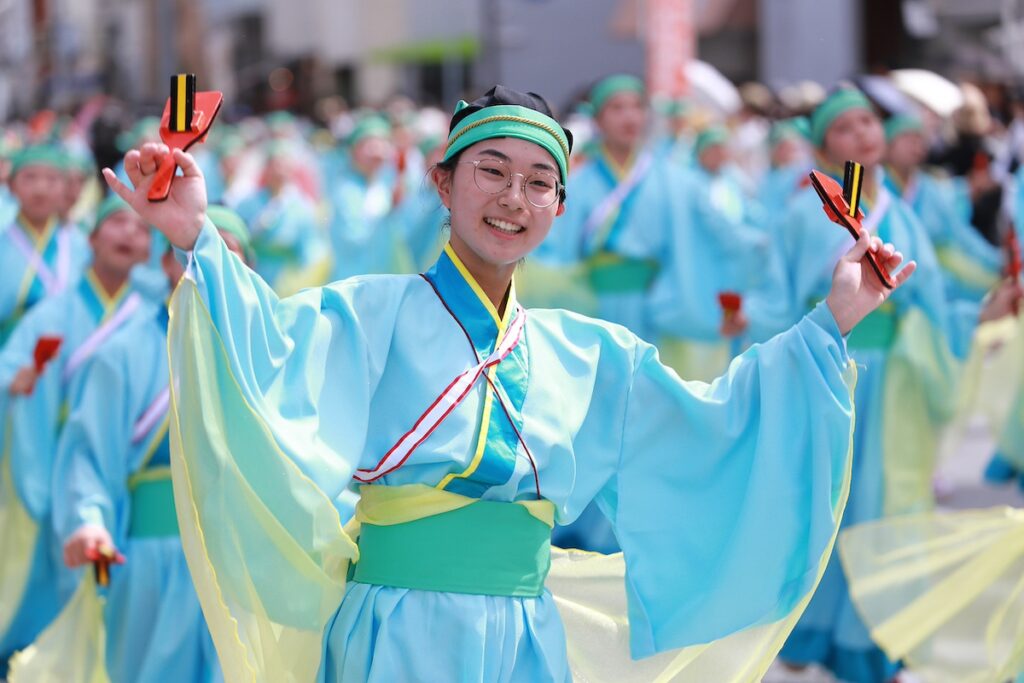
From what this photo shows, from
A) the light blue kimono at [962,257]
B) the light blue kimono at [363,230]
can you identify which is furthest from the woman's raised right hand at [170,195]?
the light blue kimono at [363,230]

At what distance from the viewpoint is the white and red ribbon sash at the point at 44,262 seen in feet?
19.0

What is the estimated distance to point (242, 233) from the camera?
4.11 m

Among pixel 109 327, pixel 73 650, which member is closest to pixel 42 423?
pixel 109 327

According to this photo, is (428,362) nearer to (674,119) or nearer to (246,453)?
(246,453)

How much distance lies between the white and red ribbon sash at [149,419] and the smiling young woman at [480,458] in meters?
1.17

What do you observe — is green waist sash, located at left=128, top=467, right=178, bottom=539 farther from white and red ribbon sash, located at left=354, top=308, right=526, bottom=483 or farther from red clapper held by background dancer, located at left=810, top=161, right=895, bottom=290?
red clapper held by background dancer, located at left=810, top=161, right=895, bottom=290

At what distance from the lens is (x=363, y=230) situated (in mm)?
9875

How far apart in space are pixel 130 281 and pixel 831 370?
221cm

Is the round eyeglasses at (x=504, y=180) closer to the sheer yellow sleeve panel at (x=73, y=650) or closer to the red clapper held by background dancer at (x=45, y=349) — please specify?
the sheer yellow sleeve panel at (x=73, y=650)

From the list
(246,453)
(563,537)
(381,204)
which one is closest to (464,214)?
(246,453)

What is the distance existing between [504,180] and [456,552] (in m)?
0.63

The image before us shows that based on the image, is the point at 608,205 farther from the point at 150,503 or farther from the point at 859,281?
the point at 859,281

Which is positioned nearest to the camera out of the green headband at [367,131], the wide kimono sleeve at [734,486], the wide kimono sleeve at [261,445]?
the wide kimono sleeve at [261,445]

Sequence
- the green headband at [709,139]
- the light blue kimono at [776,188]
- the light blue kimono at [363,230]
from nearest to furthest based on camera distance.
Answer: the light blue kimono at [363,230] < the light blue kimono at [776,188] < the green headband at [709,139]
